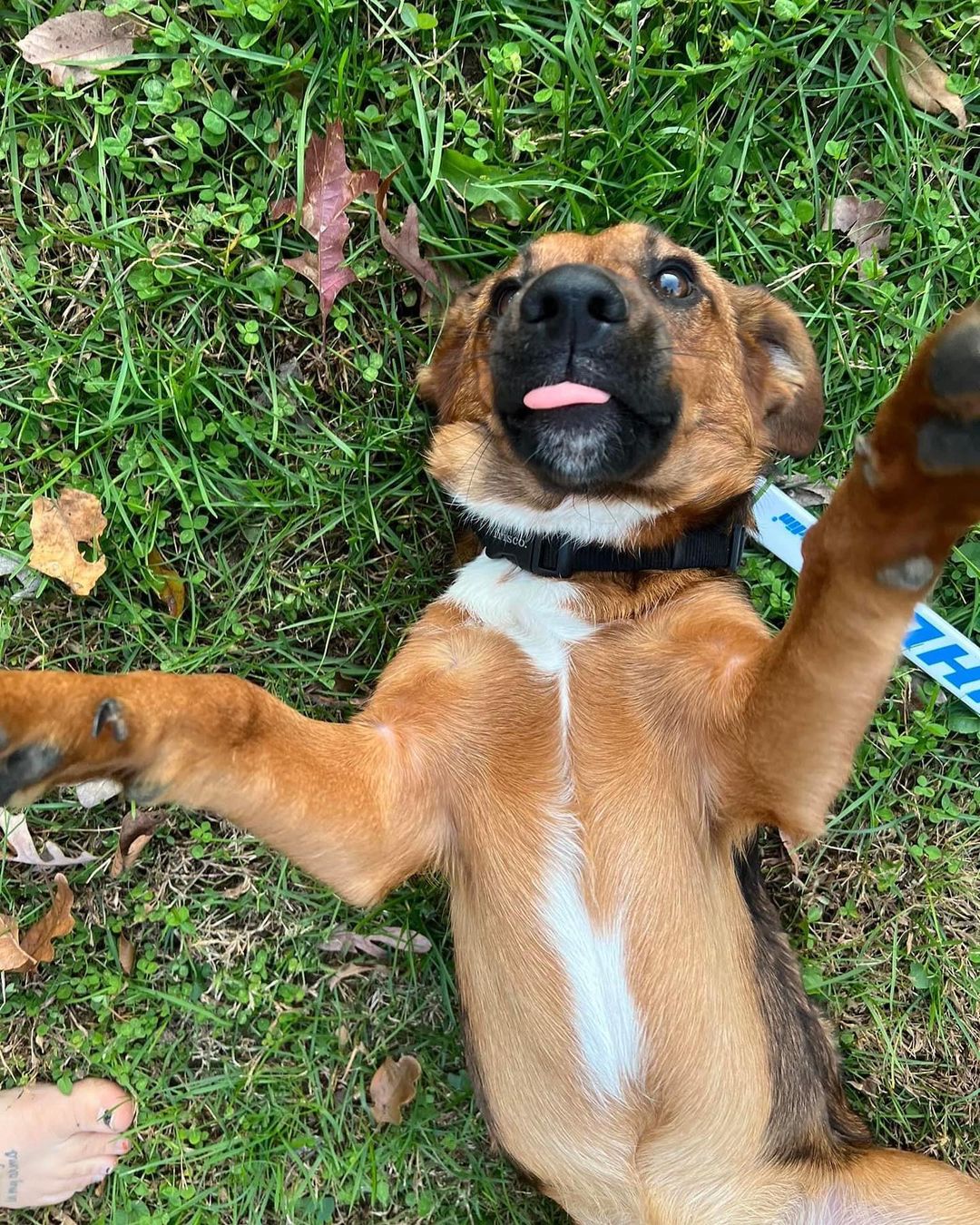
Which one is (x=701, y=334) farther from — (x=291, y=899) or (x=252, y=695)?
(x=291, y=899)

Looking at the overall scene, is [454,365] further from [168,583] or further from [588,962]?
[588,962]

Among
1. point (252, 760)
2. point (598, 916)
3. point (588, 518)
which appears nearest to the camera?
point (252, 760)

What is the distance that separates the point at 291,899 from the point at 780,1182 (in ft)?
6.97

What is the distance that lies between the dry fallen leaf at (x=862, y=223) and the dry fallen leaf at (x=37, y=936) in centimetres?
424

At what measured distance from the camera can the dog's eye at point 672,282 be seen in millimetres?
3180

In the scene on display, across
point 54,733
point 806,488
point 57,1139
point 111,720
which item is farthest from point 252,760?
point 806,488

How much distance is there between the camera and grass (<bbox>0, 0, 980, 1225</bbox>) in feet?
12.0

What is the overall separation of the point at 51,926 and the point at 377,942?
135cm

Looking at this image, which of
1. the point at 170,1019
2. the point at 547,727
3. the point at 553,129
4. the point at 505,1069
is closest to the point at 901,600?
the point at 547,727

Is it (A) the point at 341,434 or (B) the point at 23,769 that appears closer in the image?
(B) the point at 23,769

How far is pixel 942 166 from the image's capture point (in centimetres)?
382

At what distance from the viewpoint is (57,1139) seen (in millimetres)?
3801

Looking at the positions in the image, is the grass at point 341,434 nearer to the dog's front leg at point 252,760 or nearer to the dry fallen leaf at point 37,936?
the dry fallen leaf at point 37,936

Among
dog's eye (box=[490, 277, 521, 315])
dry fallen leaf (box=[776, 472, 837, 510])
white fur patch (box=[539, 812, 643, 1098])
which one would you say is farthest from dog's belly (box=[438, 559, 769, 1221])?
dry fallen leaf (box=[776, 472, 837, 510])
